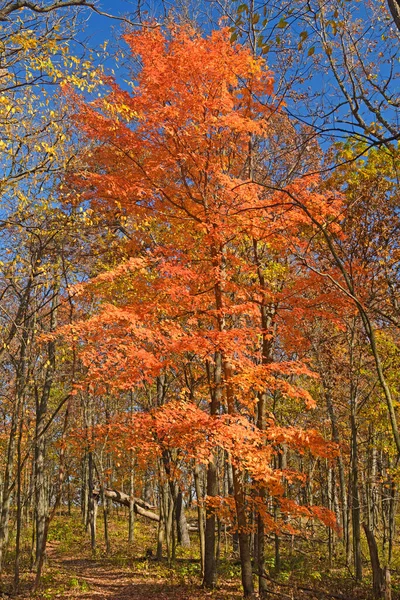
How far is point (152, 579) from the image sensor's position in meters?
12.2

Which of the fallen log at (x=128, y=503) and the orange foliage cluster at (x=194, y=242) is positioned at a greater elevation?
the orange foliage cluster at (x=194, y=242)

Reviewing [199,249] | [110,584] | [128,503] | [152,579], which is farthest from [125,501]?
[199,249]

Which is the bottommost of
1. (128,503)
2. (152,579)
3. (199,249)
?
(152,579)

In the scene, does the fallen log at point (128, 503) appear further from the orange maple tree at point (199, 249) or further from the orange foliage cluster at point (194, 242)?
the orange foliage cluster at point (194, 242)

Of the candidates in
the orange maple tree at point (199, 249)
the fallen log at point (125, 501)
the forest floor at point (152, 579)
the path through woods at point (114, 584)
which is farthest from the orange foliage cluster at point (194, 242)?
the fallen log at point (125, 501)

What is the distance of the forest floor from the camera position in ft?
31.8

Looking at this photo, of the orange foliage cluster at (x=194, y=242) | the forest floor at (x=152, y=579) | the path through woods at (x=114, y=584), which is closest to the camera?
the orange foliage cluster at (x=194, y=242)

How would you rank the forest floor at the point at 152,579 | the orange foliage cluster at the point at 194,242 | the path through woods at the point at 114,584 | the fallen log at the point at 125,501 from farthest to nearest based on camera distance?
the fallen log at the point at 125,501 → the path through woods at the point at 114,584 → the forest floor at the point at 152,579 → the orange foliage cluster at the point at 194,242

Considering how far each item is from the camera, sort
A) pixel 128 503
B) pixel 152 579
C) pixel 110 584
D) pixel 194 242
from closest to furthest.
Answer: pixel 194 242 → pixel 110 584 → pixel 152 579 → pixel 128 503

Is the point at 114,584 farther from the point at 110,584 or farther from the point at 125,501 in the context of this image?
the point at 125,501

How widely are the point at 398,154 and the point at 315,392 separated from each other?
12216mm

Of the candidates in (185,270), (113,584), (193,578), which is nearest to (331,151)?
(185,270)

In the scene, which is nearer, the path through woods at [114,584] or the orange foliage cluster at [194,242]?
the orange foliage cluster at [194,242]

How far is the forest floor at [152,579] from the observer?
9.68m
